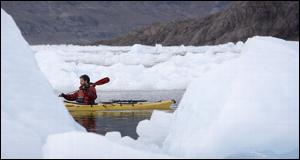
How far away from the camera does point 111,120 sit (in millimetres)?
11750

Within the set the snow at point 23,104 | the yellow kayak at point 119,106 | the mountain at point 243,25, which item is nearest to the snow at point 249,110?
the snow at point 23,104

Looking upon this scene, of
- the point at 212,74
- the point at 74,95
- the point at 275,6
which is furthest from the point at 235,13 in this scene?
the point at 212,74

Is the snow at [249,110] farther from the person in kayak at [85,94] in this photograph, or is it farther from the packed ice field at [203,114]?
the person in kayak at [85,94]

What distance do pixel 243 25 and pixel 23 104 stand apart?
3547 inches

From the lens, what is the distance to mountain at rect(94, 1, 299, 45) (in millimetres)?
92500

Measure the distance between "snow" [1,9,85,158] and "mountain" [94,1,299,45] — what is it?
8438 centimetres

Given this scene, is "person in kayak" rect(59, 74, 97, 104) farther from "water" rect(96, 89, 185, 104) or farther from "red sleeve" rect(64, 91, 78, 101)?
"water" rect(96, 89, 185, 104)

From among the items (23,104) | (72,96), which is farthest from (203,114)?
(72,96)

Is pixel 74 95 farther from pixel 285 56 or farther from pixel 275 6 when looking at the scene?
pixel 275 6

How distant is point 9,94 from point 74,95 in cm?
863

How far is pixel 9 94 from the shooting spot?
5590 millimetres

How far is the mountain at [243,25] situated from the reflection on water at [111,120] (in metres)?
77.4

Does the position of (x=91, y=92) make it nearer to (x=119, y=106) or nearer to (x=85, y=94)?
(x=85, y=94)

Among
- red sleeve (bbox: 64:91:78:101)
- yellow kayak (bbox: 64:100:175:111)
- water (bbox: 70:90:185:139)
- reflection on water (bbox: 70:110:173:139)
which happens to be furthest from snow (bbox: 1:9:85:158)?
red sleeve (bbox: 64:91:78:101)
